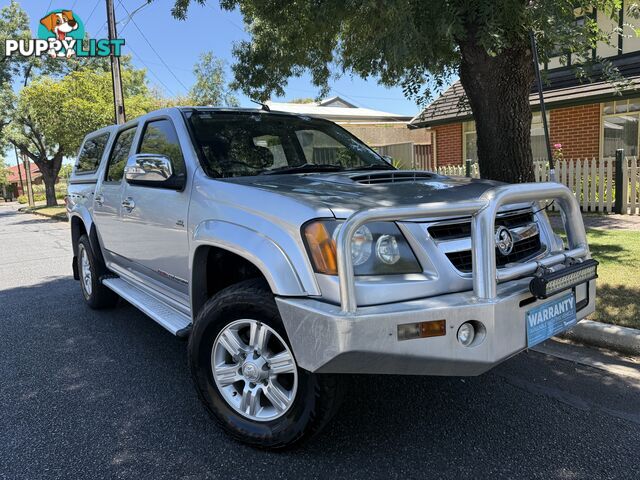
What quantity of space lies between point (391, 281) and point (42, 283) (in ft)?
22.2

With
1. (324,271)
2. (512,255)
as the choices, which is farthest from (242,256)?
(512,255)

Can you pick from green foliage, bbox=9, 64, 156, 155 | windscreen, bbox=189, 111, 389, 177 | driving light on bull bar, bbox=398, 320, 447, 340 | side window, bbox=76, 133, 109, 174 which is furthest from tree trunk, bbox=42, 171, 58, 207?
driving light on bull bar, bbox=398, 320, 447, 340

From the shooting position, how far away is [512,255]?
2791mm

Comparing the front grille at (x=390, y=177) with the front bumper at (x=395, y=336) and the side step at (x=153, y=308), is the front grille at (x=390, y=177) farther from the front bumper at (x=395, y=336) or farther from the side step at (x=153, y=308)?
the side step at (x=153, y=308)

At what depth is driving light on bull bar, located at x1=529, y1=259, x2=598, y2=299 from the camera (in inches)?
97.0

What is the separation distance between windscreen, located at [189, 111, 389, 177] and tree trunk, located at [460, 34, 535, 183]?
6.24ft

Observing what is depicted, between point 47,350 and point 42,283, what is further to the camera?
point 42,283

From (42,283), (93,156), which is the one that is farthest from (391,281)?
(42,283)

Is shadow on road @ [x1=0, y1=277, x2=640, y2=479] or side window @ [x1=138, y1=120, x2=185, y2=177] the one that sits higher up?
side window @ [x1=138, y1=120, x2=185, y2=177]

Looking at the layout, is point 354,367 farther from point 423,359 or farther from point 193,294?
point 193,294

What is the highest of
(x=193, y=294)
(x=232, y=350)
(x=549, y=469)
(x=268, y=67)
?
(x=268, y=67)

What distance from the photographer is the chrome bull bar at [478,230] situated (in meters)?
2.16

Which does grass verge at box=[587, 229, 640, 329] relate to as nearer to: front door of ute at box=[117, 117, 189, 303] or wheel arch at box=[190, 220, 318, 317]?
wheel arch at box=[190, 220, 318, 317]

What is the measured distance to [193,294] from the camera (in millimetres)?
3164
